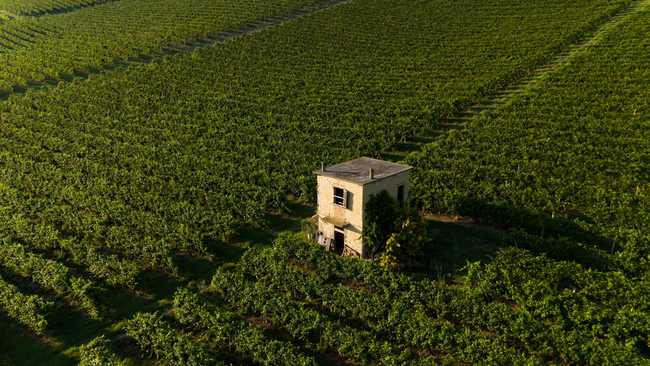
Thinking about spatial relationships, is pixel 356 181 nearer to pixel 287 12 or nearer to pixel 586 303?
pixel 586 303

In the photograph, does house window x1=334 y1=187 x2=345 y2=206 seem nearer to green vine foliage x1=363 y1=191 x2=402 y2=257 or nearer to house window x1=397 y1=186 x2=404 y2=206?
green vine foliage x1=363 y1=191 x2=402 y2=257

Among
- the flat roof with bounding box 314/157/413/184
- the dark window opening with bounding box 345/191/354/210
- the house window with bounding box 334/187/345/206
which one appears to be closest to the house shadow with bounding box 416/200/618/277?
the flat roof with bounding box 314/157/413/184

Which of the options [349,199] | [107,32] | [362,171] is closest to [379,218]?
→ [349,199]

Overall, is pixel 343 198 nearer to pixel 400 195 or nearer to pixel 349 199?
pixel 349 199

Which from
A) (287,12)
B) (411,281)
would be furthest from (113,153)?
(287,12)

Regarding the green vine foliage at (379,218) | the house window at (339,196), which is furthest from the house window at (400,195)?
the house window at (339,196)

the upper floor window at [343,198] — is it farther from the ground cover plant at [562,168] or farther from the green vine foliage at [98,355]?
the green vine foliage at [98,355]
